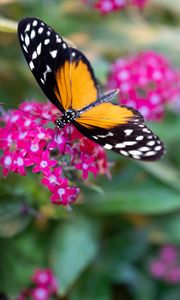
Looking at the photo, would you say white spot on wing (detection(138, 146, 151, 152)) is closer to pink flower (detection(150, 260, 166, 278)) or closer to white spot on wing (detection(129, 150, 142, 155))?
white spot on wing (detection(129, 150, 142, 155))

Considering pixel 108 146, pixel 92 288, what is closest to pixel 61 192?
pixel 108 146

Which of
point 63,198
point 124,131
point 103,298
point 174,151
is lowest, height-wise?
point 103,298

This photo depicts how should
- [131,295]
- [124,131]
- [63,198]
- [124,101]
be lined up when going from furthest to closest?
1. [131,295]
2. [124,101]
3. [63,198]
4. [124,131]

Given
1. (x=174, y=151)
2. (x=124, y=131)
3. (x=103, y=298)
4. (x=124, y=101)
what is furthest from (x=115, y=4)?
(x=103, y=298)

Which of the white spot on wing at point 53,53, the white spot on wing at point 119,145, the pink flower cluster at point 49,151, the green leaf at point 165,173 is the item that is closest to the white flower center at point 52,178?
the pink flower cluster at point 49,151

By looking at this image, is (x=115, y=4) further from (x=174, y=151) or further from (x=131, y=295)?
(x=131, y=295)

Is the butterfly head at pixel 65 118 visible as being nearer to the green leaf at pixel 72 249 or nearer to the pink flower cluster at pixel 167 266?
the green leaf at pixel 72 249

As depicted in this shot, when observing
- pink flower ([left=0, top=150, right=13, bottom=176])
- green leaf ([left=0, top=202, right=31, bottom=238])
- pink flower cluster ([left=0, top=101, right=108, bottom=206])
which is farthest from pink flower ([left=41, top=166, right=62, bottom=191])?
green leaf ([left=0, top=202, right=31, bottom=238])
